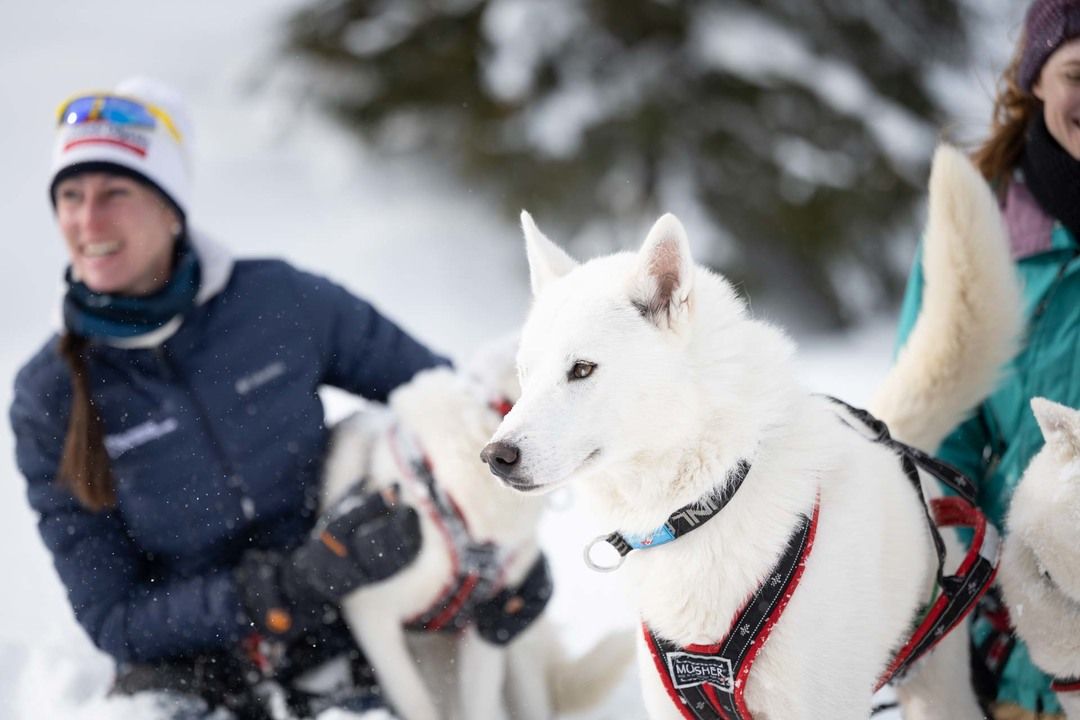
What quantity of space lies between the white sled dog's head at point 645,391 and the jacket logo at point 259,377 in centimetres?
119

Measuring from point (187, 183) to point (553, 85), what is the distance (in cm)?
529

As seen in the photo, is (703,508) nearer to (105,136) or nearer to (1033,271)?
(1033,271)

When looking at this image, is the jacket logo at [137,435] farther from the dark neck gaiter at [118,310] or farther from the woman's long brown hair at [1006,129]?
the woman's long brown hair at [1006,129]

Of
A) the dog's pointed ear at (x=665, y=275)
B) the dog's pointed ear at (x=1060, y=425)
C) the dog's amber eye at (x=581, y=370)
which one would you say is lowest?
the dog's pointed ear at (x=1060, y=425)

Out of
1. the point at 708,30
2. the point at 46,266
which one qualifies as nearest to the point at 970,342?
the point at 708,30

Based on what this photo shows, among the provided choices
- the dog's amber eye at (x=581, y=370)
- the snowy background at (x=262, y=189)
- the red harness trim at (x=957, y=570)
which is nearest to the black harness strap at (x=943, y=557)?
the red harness trim at (x=957, y=570)

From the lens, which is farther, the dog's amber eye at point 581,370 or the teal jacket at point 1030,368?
the teal jacket at point 1030,368

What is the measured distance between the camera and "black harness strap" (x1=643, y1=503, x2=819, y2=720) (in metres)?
1.35

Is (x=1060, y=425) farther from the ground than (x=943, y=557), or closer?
farther from the ground

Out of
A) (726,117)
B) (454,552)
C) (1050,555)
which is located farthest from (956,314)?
(726,117)

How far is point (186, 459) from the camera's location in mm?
2287

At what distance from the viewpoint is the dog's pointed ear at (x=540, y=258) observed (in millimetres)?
1638

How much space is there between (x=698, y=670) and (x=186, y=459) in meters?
1.52

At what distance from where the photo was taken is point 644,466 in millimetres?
1389
